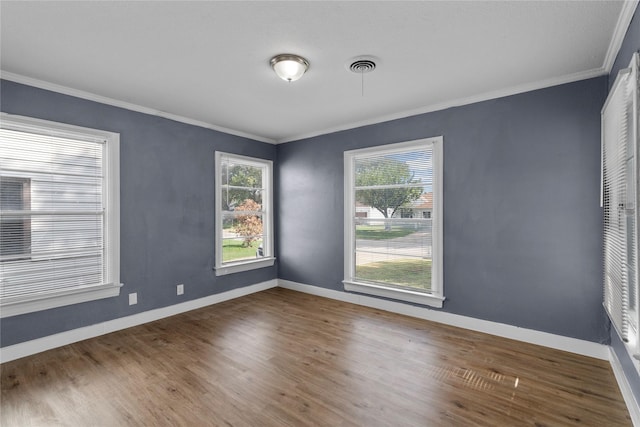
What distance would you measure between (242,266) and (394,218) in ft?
7.78

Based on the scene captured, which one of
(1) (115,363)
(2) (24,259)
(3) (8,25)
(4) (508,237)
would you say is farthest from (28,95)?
(4) (508,237)

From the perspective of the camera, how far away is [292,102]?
141 inches

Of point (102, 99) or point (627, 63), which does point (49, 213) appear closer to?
point (102, 99)

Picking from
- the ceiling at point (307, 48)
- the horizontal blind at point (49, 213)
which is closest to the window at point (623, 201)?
the ceiling at point (307, 48)

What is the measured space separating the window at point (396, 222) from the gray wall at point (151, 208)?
1.90 m

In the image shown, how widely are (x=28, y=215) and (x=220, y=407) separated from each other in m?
2.54

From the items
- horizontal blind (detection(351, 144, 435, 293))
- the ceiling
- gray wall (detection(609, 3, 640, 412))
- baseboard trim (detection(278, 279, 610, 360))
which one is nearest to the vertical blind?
gray wall (detection(609, 3, 640, 412))

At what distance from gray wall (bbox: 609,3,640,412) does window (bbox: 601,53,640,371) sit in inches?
7.5

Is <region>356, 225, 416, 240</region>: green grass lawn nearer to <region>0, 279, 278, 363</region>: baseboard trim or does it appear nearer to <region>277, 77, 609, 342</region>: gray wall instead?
<region>277, 77, 609, 342</region>: gray wall

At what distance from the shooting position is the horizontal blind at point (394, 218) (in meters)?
3.91

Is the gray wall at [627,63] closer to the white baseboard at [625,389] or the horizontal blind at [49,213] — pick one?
the white baseboard at [625,389]

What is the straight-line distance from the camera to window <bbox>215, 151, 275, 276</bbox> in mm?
4606

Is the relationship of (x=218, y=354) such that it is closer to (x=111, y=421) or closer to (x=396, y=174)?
(x=111, y=421)

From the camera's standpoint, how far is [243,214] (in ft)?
16.3
